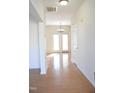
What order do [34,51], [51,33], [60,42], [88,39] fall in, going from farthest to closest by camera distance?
[60,42] → [51,33] → [34,51] → [88,39]

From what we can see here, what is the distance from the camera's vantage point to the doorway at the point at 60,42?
16203mm

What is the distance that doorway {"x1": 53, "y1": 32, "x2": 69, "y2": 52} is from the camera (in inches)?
638

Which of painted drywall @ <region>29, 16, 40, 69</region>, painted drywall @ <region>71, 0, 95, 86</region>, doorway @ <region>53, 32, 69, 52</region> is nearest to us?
painted drywall @ <region>71, 0, 95, 86</region>

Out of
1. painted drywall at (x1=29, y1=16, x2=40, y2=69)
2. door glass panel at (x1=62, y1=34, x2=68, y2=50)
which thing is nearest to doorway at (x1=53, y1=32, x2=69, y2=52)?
door glass panel at (x1=62, y1=34, x2=68, y2=50)

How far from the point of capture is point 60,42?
1625cm

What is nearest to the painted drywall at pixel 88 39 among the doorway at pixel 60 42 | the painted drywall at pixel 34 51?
the painted drywall at pixel 34 51

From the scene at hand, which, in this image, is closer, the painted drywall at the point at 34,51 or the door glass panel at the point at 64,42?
the painted drywall at the point at 34,51

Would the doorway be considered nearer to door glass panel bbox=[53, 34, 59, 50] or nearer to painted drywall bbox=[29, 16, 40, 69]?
door glass panel bbox=[53, 34, 59, 50]

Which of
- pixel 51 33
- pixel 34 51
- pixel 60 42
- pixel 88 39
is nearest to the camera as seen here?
pixel 88 39

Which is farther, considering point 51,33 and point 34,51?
point 51,33

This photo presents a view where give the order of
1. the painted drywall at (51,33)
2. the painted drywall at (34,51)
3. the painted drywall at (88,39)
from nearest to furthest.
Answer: the painted drywall at (88,39) → the painted drywall at (34,51) → the painted drywall at (51,33)

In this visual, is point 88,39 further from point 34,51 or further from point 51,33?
point 51,33

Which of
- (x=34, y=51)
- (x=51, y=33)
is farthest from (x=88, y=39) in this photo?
(x=51, y=33)

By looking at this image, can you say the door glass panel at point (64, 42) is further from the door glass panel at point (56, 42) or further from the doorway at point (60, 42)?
the door glass panel at point (56, 42)
